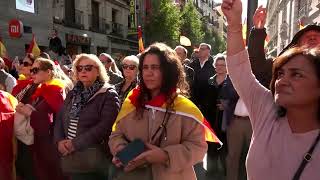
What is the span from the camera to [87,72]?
3592 mm

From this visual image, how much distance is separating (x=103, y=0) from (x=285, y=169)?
26541 millimetres

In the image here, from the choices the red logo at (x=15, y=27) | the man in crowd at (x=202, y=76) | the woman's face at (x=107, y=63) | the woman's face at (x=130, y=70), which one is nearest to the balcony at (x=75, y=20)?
the red logo at (x=15, y=27)

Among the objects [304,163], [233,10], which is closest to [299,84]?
[304,163]

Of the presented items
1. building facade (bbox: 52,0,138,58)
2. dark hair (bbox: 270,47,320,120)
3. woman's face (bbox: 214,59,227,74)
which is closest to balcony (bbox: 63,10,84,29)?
building facade (bbox: 52,0,138,58)

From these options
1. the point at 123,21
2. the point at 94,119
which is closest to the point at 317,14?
the point at 123,21

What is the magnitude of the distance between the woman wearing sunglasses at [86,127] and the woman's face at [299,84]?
184cm

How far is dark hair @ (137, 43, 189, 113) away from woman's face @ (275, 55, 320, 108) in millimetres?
1068

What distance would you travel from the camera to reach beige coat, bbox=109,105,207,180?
2.58 meters

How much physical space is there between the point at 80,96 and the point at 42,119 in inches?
25.5

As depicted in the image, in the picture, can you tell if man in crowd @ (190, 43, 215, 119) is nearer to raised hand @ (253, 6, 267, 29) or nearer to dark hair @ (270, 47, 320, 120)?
raised hand @ (253, 6, 267, 29)

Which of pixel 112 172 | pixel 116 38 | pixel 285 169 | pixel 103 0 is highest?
pixel 103 0

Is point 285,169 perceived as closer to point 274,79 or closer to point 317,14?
point 274,79

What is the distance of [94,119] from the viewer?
132 inches

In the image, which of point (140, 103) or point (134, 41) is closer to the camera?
point (140, 103)
